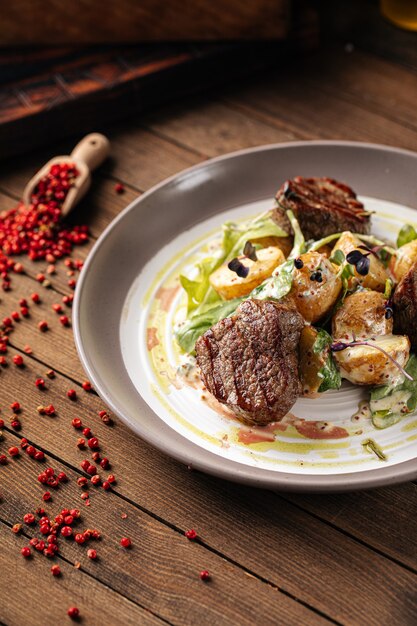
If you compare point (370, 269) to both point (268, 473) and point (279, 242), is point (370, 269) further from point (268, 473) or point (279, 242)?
point (268, 473)

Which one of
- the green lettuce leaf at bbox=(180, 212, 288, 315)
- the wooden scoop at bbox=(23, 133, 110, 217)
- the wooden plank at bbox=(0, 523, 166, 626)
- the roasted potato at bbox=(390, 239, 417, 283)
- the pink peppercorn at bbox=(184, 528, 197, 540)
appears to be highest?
the roasted potato at bbox=(390, 239, 417, 283)

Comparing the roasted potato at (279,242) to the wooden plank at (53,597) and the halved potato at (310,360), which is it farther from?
the wooden plank at (53,597)

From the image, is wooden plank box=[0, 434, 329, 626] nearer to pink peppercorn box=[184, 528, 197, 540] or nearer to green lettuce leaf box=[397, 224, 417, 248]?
pink peppercorn box=[184, 528, 197, 540]

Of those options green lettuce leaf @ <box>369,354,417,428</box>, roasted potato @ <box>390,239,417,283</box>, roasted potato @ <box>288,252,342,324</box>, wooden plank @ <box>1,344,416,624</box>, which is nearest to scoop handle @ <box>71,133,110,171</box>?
wooden plank @ <box>1,344,416,624</box>

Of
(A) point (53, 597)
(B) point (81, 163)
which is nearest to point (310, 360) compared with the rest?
(A) point (53, 597)

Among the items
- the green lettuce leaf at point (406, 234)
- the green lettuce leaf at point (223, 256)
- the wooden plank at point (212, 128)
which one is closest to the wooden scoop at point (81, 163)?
the wooden plank at point (212, 128)

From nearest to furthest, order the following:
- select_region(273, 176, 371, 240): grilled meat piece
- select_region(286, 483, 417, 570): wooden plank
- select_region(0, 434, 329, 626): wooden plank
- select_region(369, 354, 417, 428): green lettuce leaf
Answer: select_region(0, 434, 329, 626): wooden plank → select_region(286, 483, 417, 570): wooden plank → select_region(369, 354, 417, 428): green lettuce leaf → select_region(273, 176, 371, 240): grilled meat piece

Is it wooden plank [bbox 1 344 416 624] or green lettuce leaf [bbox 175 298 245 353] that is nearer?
wooden plank [bbox 1 344 416 624]
